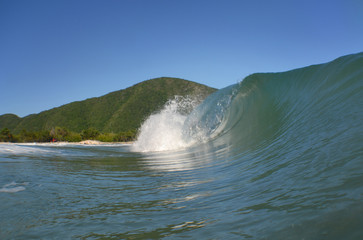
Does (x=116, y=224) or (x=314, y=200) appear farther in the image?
(x=116, y=224)

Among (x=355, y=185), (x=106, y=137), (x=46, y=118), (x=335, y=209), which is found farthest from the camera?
(x=46, y=118)

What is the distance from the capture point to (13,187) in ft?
9.22

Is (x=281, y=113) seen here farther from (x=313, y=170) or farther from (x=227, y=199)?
(x=227, y=199)

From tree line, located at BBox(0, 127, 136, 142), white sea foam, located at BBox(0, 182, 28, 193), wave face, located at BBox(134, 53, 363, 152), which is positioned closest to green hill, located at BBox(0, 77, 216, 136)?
tree line, located at BBox(0, 127, 136, 142)

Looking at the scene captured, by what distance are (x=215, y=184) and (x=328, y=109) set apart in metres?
2.36

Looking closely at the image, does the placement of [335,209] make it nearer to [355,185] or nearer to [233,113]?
[355,185]

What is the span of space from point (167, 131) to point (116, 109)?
9532 cm

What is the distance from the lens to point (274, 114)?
6801mm

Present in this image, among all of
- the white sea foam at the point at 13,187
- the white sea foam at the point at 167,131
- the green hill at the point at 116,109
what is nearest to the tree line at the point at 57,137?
the green hill at the point at 116,109

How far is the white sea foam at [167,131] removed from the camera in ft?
Result: 34.8

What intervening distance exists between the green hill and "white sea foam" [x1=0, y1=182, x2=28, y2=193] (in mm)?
86302

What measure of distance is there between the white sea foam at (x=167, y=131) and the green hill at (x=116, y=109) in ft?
243

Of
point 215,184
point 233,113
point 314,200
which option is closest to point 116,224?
point 314,200

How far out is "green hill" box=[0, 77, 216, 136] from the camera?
9488 cm
